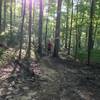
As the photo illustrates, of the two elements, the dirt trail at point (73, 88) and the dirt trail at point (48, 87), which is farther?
the dirt trail at point (73, 88)

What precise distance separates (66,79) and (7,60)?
446cm

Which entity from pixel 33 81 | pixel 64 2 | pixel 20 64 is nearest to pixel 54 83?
pixel 33 81

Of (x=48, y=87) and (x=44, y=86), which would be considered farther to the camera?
(x=44, y=86)

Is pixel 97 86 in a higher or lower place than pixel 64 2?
lower

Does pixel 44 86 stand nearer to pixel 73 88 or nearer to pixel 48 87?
pixel 48 87

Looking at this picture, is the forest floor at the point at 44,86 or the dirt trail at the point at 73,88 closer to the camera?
the forest floor at the point at 44,86

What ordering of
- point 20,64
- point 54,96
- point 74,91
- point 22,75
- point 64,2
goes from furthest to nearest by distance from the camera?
point 64,2, point 20,64, point 22,75, point 74,91, point 54,96

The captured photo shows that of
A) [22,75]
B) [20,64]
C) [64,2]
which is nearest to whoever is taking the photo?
[22,75]

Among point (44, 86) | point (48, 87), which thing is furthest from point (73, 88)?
point (44, 86)

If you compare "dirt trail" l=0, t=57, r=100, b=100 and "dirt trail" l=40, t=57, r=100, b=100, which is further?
"dirt trail" l=40, t=57, r=100, b=100

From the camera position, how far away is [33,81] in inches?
426

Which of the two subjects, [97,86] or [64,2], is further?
[64,2]

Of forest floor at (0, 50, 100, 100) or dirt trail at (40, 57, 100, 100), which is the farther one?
dirt trail at (40, 57, 100, 100)

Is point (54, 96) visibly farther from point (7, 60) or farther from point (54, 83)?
point (7, 60)
